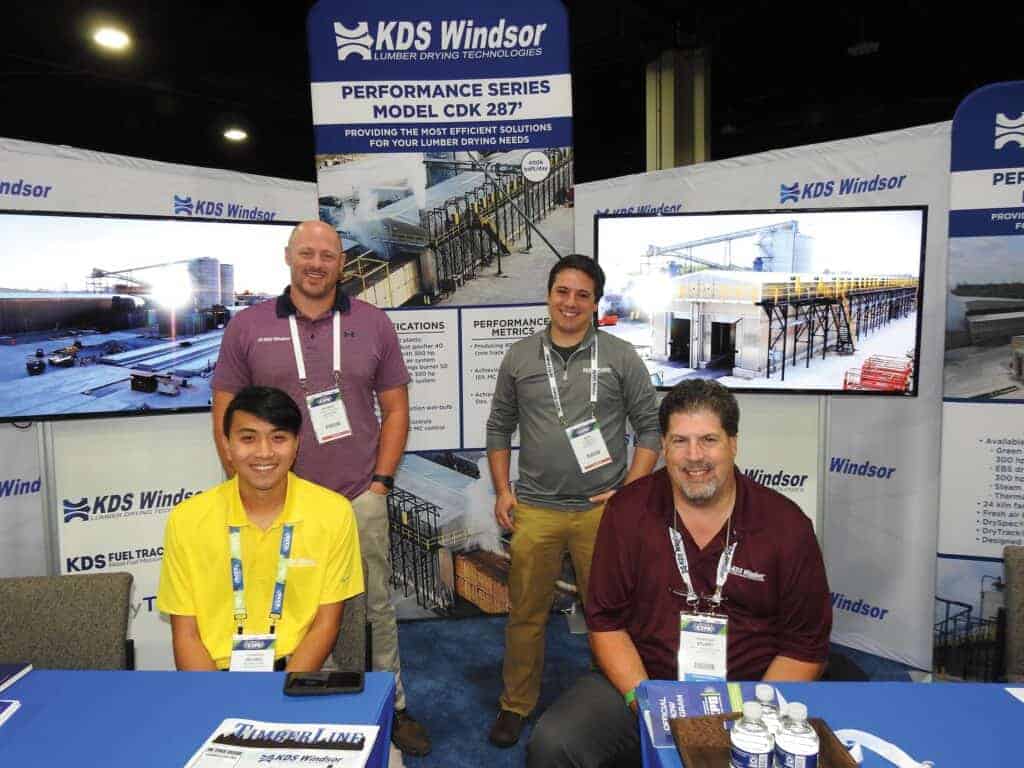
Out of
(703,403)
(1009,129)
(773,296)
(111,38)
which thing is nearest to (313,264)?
(703,403)

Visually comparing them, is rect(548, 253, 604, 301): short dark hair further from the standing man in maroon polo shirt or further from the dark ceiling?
the dark ceiling

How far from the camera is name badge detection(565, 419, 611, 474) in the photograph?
2654mm

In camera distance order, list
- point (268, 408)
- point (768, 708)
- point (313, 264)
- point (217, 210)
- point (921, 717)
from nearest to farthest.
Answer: point (768, 708) < point (921, 717) < point (268, 408) < point (313, 264) < point (217, 210)

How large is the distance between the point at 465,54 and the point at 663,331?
1.57 metres

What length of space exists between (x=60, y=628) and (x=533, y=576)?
1556 mm

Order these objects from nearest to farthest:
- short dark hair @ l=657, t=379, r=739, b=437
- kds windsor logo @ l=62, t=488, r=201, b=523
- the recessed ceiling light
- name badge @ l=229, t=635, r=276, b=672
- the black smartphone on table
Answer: the black smartphone on table → name badge @ l=229, t=635, r=276, b=672 → short dark hair @ l=657, t=379, r=739, b=437 → kds windsor logo @ l=62, t=488, r=201, b=523 → the recessed ceiling light

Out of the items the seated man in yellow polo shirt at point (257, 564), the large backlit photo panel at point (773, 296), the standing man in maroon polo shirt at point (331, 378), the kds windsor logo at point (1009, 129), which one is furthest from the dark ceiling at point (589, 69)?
the seated man in yellow polo shirt at point (257, 564)

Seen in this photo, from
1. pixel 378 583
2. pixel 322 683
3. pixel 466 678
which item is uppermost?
pixel 322 683

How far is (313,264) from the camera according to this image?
251 cm

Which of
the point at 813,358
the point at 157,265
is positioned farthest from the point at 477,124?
the point at 813,358

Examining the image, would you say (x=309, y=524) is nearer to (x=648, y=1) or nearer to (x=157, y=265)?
(x=157, y=265)

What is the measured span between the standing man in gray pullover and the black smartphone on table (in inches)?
52.4

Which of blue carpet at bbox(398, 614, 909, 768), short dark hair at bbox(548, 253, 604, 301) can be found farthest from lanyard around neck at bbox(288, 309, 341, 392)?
blue carpet at bbox(398, 614, 909, 768)

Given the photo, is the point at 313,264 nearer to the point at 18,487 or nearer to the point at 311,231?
the point at 311,231
